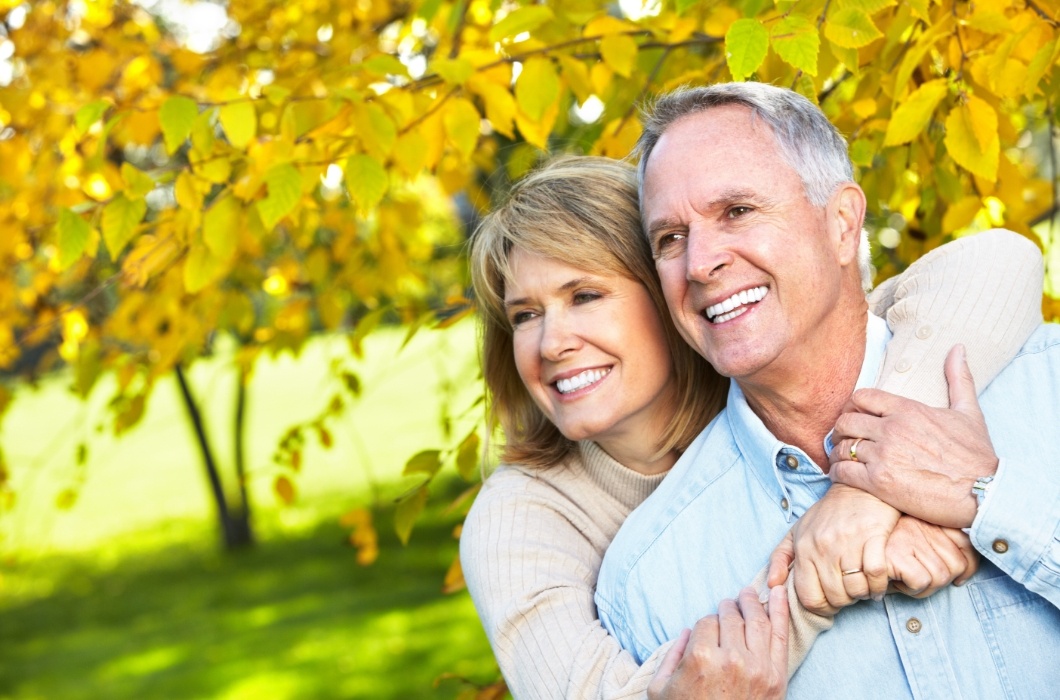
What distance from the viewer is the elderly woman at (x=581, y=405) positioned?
6.24 ft

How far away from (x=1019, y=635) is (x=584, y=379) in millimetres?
902

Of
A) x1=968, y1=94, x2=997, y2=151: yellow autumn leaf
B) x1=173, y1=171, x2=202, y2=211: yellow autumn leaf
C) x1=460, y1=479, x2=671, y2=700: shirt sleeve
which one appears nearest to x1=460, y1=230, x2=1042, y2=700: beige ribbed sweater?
x1=460, y1=479, x2=671, y2=700: shirt sleeve

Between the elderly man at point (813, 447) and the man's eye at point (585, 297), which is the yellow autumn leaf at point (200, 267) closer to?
the man's eye at point (585, 297)

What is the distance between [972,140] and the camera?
6.51 feet

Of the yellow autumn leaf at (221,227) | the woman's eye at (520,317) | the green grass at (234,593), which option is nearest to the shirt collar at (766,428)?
the woman's eye at (520,317)

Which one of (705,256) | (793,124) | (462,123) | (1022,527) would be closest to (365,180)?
(462,123)

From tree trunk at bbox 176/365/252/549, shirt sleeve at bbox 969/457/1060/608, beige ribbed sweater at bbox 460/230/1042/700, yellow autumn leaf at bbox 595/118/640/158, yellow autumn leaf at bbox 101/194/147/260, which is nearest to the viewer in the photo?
shirt sleeve at bbox 969/457/1060/608

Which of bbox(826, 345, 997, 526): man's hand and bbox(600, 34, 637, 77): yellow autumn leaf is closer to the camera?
bbox(826, 345, 997, 526): man's hand

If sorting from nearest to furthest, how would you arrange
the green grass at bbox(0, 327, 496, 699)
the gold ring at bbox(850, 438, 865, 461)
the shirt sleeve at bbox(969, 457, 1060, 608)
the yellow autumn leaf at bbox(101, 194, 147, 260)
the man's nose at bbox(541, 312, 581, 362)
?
1. the shirt sleeve at bbox(969, 457, 1060, 608)
2. the gold ring at bbox(850, 438, 865, 461)
3. the man's nose at bbox(541, 312, 581, 362)
4. the yellow autumn leaf at bbox(101, 194, 147, 260)
5. the green grass at bbox(0, 327, 496, 699)

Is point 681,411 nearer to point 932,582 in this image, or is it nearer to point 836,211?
point 836,211

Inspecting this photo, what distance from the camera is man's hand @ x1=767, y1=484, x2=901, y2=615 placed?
167 centimetres

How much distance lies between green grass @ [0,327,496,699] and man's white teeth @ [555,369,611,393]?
114cm

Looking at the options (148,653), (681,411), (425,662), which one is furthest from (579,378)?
(148,653)

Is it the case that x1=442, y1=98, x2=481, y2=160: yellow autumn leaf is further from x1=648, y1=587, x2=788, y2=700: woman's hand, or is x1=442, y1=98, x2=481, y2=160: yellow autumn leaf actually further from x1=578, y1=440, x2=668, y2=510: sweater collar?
x1=648, y1=587, x2=788, y2=700: woman's hand
